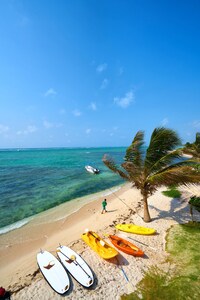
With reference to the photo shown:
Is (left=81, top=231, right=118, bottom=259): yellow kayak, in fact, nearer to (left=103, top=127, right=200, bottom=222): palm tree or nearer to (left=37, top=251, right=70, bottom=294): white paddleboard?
(left=37, top=251, right=70, bottom=294): white paddleboard

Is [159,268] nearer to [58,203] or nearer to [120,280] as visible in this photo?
[120,280]

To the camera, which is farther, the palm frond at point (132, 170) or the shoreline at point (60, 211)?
the shoreline at point (60, 211)

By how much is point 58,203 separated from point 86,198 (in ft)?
11.2

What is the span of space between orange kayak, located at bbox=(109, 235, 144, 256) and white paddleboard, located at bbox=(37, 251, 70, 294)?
3.11 m

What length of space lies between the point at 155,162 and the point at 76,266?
7.21 meters

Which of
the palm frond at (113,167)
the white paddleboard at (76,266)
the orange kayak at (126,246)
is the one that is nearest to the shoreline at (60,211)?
the white paddleboard at (76,266)

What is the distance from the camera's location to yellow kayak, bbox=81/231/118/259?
27.5 ft

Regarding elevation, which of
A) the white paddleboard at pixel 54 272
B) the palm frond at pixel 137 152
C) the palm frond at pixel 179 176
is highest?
the palm frond at pixel 137 152

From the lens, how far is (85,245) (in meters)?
9.98

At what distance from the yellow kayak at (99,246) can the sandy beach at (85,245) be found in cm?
27

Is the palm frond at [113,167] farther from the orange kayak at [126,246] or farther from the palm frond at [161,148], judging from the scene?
the orange kayak at [126,246]

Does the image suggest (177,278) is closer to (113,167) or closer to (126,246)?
(126,246)

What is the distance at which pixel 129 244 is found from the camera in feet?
30.7

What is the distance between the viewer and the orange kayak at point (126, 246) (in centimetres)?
864
